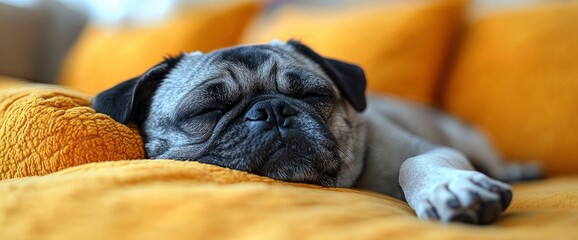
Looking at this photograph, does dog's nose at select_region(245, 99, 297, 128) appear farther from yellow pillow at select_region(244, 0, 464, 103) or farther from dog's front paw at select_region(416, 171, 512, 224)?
yellow pillow at select_region(244, 0, 464, 103)

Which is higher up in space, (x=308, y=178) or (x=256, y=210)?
(x=256, y=210)

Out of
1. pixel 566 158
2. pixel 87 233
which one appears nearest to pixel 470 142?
pixel 566 158

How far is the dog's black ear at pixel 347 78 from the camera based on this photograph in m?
1.86

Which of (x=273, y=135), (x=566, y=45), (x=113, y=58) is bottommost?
(x=113, y=58)

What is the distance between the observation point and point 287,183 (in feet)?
4.23

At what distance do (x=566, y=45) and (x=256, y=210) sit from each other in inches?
88.1

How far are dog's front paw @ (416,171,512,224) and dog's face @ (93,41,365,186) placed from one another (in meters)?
0.37

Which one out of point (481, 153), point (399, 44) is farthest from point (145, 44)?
point (481, 153)

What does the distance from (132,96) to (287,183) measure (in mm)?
621

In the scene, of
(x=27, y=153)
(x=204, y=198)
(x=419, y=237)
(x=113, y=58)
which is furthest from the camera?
(x=113, y=58)

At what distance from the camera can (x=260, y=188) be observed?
103 cm

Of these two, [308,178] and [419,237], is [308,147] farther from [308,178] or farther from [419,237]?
[419,237]

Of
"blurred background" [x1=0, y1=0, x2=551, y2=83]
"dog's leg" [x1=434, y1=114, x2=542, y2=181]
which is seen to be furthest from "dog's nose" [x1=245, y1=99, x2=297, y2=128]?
"blurred background" [x1=0, y1=0, x2=551, y2=83]

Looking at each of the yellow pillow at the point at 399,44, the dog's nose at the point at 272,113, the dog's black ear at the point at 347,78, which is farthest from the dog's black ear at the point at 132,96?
the yellow pillow at the point at 399,44
